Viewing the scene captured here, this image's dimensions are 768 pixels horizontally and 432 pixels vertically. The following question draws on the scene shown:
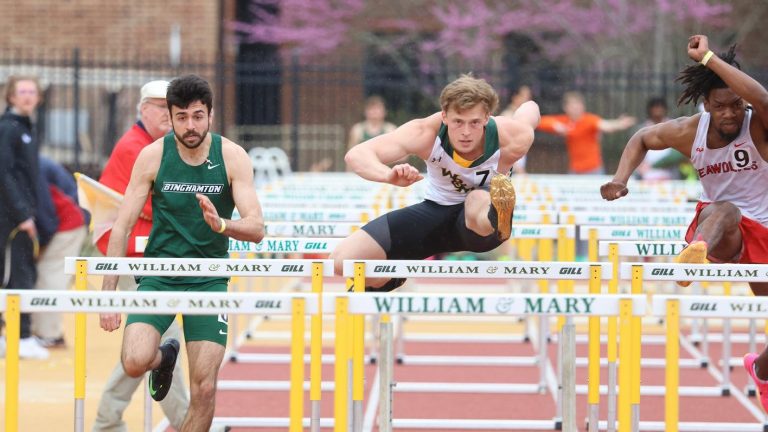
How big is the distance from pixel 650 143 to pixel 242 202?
2.43 meters

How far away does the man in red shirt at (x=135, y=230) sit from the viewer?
25.0 ft

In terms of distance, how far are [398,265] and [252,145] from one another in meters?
17.9

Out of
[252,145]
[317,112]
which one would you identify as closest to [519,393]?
[252,145]

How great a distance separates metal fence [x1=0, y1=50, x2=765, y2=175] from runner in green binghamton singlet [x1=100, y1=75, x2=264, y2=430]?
11.4m

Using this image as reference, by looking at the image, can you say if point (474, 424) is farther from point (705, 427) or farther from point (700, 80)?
point (700, 80)

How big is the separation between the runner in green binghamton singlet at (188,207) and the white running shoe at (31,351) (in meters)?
4.74

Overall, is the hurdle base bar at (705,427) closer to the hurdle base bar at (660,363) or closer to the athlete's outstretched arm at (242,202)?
the hurdle base bar at (660,363)

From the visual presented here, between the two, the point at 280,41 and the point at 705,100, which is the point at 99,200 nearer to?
the point at 705,100

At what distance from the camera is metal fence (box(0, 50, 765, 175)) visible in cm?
1905

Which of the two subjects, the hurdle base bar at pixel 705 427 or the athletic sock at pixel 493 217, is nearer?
the athletic sock at pixel 493 217

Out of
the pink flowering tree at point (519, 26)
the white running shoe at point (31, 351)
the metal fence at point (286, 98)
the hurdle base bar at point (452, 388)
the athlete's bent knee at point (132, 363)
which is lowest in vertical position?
the hurdle base bar at point (452, 388)

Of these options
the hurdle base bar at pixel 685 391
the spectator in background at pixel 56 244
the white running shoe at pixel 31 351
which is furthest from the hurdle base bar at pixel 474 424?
the spectator in background at pixel 56 244

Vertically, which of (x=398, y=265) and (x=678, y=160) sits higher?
(x=678, y=160)

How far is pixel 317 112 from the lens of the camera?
26.1 meters
